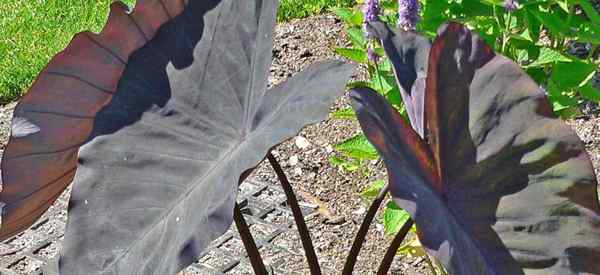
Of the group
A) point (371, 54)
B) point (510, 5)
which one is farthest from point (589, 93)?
point (371, 54)

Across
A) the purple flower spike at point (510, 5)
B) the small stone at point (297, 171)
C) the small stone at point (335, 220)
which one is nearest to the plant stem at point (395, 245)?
the purple flower spike at point (510, 5)

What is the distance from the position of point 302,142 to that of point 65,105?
1.75 metres

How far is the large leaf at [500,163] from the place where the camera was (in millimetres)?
1537

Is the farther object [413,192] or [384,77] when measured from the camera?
[384,77]

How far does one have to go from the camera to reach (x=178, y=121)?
1.80 m

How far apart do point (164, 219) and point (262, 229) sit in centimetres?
167

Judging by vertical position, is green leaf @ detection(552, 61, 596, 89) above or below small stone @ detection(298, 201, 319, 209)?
above

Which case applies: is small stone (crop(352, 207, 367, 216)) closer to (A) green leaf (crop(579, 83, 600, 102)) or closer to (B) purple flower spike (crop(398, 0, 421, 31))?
(A) green leaf (crop(579, 83, 600, 102))

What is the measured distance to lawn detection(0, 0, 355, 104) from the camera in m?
4.28

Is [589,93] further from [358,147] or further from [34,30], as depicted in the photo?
[34,30]

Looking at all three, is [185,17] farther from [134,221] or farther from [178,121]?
[134,221]

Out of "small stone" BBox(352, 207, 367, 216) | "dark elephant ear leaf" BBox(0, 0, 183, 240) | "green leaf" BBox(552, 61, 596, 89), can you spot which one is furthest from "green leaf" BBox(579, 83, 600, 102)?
"dark elephant ear leaf" BBox(0, 0, 183, 240)

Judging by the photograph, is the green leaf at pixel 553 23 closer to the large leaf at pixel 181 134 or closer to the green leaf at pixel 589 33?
the green leaf at pixel 589 33

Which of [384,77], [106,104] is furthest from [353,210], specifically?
[106,104]
